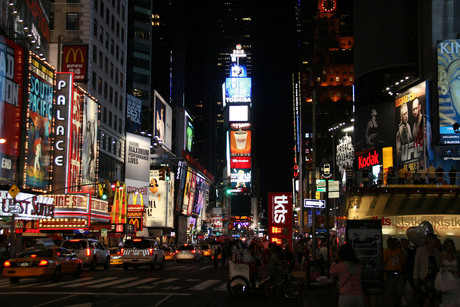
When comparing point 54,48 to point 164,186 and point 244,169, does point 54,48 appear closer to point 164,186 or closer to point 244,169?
point 164,186

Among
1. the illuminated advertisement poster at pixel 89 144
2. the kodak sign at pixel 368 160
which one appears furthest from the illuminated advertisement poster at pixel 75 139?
the kodak sign at pixel 368 160

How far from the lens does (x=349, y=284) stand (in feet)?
32.6

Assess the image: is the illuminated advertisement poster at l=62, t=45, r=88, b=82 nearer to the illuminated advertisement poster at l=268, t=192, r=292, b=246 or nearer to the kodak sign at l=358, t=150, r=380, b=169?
the illuminated advertisement poster at l=268, t=192, r=292, b=246

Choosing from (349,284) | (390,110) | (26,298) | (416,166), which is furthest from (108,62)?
(349,284)

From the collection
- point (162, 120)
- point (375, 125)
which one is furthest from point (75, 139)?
point (162, 120)

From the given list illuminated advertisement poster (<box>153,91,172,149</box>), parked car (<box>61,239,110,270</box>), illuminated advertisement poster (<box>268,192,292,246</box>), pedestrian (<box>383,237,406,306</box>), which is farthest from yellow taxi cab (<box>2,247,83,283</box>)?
illuminated advertisement poster (<box>153,91,172,149</box>)

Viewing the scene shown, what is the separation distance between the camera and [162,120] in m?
92.1

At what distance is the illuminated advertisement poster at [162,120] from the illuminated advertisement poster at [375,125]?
32136mm

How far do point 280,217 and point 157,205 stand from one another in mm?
60980

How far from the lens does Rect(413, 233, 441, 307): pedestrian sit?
11741 mm

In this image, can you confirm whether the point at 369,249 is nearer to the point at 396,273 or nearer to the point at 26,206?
the point at 396,273

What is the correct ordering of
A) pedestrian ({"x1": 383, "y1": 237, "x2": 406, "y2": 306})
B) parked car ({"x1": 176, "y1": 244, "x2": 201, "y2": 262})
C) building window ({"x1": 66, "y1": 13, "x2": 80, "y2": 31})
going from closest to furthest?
pedestrian ({"x1": 383, "y1": 237, "x2": 406, "y2": 306}), parked car ({"x1": 176, "y1": 244, "x2": 201, "y2": 262}), building window ({"x1": 66, "y1": 13, "x2": 80, "y2": 31})

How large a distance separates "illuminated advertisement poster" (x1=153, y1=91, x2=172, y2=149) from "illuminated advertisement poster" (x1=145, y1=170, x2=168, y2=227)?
20.5 feet

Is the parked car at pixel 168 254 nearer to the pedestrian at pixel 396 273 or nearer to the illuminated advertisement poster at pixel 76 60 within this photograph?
the illuminated advertisement poster at pixel 76 60
